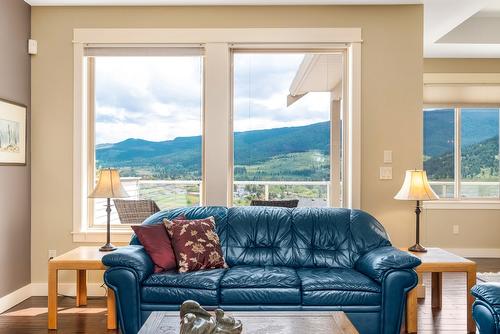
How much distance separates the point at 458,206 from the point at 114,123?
16.3 ft

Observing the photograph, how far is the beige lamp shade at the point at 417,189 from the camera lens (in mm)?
4105

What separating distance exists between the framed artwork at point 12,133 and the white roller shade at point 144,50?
91 centimetres

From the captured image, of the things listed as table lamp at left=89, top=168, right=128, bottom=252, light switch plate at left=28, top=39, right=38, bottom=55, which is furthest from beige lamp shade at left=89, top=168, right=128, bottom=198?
light switch plate at left=28, top=39, right=38, bottom=55

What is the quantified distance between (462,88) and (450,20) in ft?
6.74

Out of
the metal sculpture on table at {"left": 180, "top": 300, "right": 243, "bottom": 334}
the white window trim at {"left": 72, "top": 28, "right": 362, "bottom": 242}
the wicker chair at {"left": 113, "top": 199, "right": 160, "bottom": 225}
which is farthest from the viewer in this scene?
the wicker chair at {"left": 113, "top": 199, "right": 160, "bottom": 225}

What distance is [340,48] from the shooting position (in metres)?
4.84

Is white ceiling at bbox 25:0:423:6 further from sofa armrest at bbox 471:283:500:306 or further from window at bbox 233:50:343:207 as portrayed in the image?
sofa armrest at bbox 471:283:500:306

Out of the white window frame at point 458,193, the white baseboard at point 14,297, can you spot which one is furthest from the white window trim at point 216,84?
the white window frame at point 458,193

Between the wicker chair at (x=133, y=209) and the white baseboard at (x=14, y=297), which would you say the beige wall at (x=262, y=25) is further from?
the wicker chair at (x=133, y=209)

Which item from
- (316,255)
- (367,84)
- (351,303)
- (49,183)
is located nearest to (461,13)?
(367,84)

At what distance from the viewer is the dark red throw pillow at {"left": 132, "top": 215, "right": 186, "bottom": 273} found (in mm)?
3697

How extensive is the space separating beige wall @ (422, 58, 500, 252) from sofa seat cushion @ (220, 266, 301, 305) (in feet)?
13.2

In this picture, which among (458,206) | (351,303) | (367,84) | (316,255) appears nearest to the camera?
(351,303)

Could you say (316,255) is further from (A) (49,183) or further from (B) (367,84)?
(A) (49,183)
